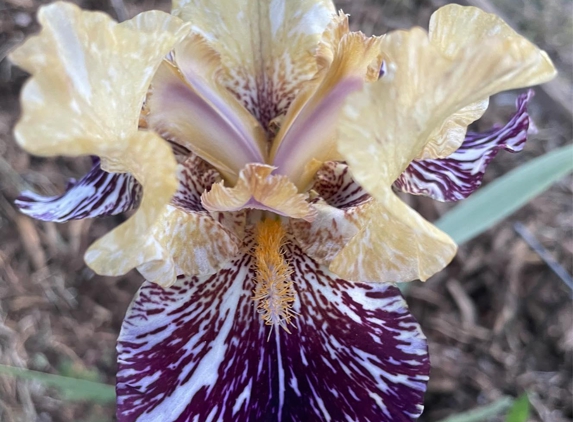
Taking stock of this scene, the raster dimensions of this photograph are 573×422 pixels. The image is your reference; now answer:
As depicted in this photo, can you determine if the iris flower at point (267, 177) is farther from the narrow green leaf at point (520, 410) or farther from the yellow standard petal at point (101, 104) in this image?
the narrow green leaf at point (520, 410)

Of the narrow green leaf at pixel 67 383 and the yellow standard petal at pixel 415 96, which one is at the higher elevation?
the yellow standard petal at pixel 415 96

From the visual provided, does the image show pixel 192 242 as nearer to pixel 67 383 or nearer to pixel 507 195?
pixel 67 383

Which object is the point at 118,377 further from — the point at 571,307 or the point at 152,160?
the point at 571,307

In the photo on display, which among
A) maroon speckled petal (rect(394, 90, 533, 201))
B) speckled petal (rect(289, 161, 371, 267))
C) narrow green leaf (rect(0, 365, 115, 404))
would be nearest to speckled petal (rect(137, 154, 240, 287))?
speckled petal (rect(289, 161, 371, 267))

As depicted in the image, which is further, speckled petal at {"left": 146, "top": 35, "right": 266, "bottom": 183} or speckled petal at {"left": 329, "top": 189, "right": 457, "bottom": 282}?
speckled petal at {"left": 146, "top": 35, "right": 266, "bottom": 183}

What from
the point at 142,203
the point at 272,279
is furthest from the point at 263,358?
the point at 142,203

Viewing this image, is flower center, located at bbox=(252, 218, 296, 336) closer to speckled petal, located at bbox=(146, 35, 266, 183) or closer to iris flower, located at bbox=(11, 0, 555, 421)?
iris flower, located at bbox=(11, 0, 555, 421)

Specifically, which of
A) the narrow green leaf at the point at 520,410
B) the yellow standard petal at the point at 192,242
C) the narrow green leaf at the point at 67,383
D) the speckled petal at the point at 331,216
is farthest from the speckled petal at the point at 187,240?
the narrow green leaf at the point at 520,410
